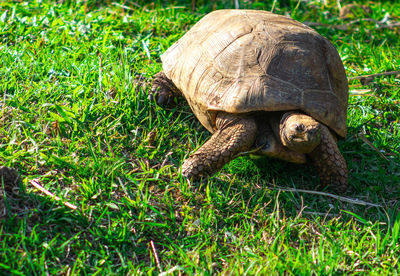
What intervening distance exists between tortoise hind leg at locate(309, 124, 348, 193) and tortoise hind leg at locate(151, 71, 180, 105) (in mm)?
1246

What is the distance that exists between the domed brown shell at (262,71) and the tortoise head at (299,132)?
0.28 feet

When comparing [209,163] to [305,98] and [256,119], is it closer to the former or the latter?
[256,119]

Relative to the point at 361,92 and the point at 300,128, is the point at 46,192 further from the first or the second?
the point at 361,92

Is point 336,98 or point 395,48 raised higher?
point 336,98

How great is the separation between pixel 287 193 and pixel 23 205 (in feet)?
5.45

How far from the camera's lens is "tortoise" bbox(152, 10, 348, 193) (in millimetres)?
2975

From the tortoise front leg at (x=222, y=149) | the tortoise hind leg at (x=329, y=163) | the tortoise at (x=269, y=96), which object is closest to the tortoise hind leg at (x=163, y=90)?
the tortoise at (x=269, y=96)

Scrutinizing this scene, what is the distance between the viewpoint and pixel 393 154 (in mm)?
3568

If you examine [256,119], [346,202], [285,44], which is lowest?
[346,202]

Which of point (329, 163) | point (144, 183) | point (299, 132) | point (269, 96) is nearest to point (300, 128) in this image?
point (299, 132)

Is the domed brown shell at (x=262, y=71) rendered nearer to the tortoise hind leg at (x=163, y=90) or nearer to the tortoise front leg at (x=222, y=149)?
the tortoise front leg at (x=222, y=149)

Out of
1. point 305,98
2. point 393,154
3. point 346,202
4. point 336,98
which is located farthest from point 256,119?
point 393,154

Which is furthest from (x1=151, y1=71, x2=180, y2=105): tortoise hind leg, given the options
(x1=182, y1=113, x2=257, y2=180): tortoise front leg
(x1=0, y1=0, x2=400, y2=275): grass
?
(x1=182, y1=113, x2=257, y2=180): tortoise front leg

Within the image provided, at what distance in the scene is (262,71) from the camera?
3051mm
